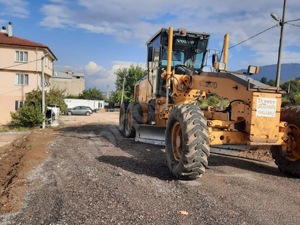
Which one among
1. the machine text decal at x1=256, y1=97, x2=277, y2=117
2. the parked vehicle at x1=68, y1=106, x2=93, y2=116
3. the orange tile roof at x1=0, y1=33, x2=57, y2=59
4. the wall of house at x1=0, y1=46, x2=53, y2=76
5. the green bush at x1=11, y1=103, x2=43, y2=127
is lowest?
the parked vehicle at x1=68, y1=106, x2=93, y2=116

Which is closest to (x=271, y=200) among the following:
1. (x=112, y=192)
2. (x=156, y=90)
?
(x=112, y=192)

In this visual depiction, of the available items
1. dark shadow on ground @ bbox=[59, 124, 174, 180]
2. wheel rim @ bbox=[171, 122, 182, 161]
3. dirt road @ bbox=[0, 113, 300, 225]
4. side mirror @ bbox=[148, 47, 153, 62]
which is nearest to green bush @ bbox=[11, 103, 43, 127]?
dark shadow on ground @ bbox=[59, 124, 174, 180]

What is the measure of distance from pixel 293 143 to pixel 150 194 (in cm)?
374

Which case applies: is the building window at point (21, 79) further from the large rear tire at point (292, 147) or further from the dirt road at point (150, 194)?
the large rear tire at point (292, 147)

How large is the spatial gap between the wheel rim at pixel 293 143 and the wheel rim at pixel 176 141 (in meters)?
2.45

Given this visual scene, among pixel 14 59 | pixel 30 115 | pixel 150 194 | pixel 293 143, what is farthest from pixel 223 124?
pixel 14 59

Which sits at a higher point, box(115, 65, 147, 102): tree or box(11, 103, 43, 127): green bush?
box(115, 65, 147, 102): tree

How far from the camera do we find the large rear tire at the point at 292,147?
315 inches

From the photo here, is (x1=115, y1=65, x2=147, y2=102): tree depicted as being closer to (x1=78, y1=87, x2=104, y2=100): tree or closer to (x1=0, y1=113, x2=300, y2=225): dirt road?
(x1=78, y1=87, x2=104, y2=100): tree

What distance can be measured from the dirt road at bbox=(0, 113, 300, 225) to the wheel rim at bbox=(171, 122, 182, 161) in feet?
1.64

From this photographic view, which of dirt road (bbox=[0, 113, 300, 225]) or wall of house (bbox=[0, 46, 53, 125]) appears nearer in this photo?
dirt road (bbox=[0, 113, 300, 225])

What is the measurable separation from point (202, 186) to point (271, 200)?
1269mm

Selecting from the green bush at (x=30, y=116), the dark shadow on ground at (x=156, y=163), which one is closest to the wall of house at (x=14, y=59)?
the green bush at (x=30, y=116)

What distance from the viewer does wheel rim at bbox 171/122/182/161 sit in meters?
7.70
